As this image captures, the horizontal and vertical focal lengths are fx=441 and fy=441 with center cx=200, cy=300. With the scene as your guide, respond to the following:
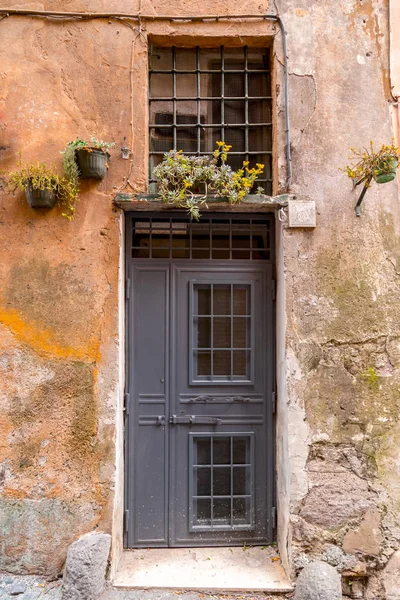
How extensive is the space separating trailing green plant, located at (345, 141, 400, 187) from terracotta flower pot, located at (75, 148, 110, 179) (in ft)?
6.89

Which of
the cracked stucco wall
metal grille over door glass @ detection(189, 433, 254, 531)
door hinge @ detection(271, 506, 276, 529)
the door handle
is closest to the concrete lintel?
the cracked stucco wall

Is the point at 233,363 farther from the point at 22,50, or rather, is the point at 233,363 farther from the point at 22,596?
the point at 22,50

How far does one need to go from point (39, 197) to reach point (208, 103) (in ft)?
6.07

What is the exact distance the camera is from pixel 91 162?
3766 mm

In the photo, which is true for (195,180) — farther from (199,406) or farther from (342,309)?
(199,406)

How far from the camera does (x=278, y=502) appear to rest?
4152 mm

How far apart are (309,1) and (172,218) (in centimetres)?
232

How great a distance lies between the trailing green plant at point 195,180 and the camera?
3768 mm

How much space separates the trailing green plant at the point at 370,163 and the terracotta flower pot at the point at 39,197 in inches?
100

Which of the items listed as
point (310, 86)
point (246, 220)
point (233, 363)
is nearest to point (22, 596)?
point (233, 363)

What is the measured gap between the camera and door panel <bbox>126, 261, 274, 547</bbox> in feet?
13.7

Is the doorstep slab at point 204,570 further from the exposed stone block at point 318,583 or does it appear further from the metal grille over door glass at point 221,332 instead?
the metal grille over door glass at point 221,332

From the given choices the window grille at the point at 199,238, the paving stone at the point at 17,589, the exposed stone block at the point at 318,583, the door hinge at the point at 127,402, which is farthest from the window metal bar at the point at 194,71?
the paving stone at the point at 17,589

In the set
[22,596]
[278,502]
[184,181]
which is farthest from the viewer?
[278,502]
